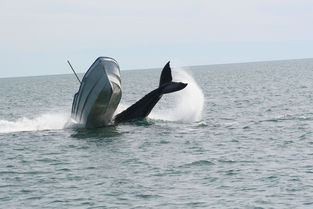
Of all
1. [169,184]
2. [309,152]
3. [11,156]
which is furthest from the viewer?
[11,156]

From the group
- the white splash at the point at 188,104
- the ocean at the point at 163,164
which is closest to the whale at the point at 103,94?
the ocean at the point at 163,164

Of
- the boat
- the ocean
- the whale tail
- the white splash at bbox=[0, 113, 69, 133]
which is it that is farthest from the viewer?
the white splash at bbox=[0, 113, 69, 133]

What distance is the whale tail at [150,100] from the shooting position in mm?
39781

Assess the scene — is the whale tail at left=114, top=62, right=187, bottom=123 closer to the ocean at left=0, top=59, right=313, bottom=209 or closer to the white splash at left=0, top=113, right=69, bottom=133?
the ocean at left=0, top=59, right=313, bottom=209

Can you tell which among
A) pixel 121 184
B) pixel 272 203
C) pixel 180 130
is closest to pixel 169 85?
pixel 180 130

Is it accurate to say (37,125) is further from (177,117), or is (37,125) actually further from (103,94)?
(177,117)

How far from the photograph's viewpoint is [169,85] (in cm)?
3991

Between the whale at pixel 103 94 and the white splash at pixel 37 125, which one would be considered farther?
the white splash at pixel 37 125

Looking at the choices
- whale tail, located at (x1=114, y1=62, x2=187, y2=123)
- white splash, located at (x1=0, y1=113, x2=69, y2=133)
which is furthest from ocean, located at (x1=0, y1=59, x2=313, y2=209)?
Result: whale tail, located at (x1=114, y1=62, x2=187, y2=123)

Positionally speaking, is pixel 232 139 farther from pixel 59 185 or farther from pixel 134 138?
pixel 59 185

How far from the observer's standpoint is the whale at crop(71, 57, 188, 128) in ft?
128

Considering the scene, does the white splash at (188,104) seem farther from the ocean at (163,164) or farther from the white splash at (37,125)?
the white splash at (37,125)

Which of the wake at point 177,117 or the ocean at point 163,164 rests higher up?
the wake at point 177,117

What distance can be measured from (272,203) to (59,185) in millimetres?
9186
